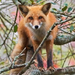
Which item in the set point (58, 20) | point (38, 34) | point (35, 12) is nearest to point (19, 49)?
point (38, 34)

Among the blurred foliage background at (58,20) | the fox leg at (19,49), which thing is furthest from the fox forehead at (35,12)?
the fox leg at (19,49)

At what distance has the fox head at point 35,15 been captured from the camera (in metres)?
3.88

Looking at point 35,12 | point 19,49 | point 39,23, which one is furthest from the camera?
point 19,49

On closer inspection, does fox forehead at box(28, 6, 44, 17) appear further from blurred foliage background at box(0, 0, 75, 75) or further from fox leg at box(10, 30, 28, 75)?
fox leg at box(10, 30, 28, 75)

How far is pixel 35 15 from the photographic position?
3969 mm

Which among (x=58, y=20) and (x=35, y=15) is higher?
(x=35, y=15)

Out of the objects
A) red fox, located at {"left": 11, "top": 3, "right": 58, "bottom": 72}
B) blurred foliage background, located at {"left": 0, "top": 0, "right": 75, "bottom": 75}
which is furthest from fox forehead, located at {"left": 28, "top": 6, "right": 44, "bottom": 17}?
blurred foliage background, located at {"left": 0, "top": 0, "right": 75, "bottom": 75}

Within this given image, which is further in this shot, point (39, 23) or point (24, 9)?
point (24, 9)

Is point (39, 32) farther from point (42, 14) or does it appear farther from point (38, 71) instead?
point (38, 71)

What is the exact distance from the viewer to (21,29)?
495cm

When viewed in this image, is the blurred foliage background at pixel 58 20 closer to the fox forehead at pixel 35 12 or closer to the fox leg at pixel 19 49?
the fox leg at pixel 19 49

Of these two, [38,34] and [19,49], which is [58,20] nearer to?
[38,34]

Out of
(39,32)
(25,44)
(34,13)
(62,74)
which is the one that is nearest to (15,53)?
(25,44)

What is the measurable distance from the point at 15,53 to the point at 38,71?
1.47 metres
